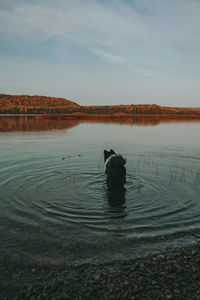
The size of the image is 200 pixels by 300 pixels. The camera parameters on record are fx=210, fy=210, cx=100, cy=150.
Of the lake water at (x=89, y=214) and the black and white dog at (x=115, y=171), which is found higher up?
the black and white dog at (x=115, y=171)

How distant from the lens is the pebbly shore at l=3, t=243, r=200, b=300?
4.45 m

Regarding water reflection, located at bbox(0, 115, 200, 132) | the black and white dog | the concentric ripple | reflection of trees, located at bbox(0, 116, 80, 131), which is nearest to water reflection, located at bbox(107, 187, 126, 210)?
the concentric ripple

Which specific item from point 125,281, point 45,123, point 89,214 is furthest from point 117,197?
point 45,123

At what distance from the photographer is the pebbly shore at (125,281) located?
4445 mm

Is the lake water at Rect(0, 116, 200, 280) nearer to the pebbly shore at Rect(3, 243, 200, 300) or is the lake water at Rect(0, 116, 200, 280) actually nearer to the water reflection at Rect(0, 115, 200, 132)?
the pebbly shore at Rect(3, 243, 200, 300)

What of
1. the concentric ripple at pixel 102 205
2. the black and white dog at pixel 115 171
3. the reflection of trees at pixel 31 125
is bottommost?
the concentric ripple at pixel 102 205

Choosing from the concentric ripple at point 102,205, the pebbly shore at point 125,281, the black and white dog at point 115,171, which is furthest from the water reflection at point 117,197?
the pebbly shore at point 125,281

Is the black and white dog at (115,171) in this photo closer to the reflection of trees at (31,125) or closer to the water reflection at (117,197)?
the water reflection at (117,197)

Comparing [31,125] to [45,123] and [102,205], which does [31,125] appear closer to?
[45,123]

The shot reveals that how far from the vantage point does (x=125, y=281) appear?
15.8 ft

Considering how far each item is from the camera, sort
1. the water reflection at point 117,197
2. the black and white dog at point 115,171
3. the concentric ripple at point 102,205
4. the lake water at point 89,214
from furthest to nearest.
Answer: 1. the black and white dog at point 115,171
2. the water reflection at point 117,197
3. the concentric ripple at point 102,205
4. the lake water at point 89,214

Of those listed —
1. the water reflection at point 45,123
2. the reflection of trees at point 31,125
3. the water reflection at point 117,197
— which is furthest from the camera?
the water reflection at point 45,123

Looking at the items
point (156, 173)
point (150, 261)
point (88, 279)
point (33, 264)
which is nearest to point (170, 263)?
point (150, 261)

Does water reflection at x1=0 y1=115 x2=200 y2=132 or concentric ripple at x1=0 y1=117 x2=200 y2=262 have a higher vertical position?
water reflection at x1=0 y1=115 x2=200 y2=132
